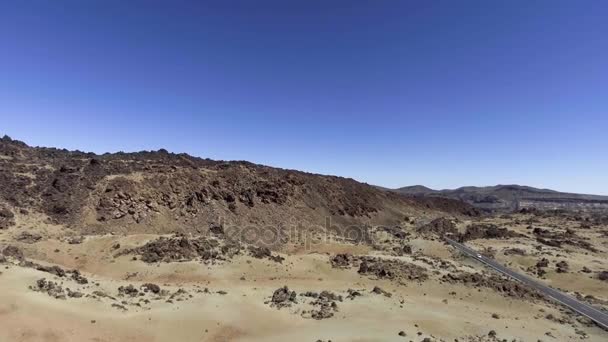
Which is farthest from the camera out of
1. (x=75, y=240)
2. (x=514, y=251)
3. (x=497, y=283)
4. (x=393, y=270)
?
(x=514, y=251)

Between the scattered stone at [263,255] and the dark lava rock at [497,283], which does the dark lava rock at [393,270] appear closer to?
the dark lava rock at [497,283]

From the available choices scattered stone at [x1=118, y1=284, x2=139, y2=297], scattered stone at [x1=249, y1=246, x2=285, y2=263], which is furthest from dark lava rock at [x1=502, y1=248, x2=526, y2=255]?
scattered stone at [x1=118, y1=284, x2=139, y2=297]

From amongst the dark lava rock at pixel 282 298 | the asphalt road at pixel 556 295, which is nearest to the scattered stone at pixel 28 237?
the dark lava rock at pixel 282 298

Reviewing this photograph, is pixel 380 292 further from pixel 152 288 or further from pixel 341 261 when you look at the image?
pixel 152 288

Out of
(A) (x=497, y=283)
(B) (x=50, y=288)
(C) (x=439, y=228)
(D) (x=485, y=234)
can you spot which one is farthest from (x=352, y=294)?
(D) (x=485, y=234)

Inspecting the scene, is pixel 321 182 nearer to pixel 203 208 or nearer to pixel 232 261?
pixel 203 208

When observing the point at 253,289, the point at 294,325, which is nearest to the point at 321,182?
the point at 253,289

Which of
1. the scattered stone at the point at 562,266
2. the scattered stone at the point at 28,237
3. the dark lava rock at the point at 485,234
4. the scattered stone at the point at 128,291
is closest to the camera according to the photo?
the scattered stone at the point at 128,291
